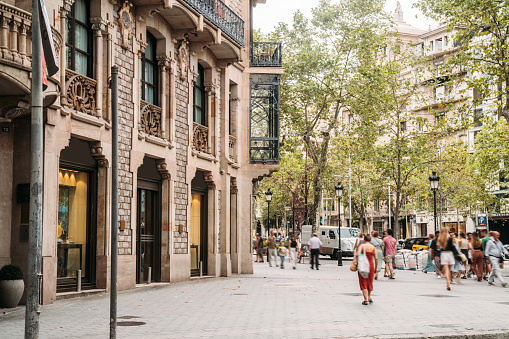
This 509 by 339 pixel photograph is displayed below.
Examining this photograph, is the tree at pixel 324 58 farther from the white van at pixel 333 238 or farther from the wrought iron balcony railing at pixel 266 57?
the wrought iron balcony railing at pixel 266 57

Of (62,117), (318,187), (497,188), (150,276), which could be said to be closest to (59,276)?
(62,117)

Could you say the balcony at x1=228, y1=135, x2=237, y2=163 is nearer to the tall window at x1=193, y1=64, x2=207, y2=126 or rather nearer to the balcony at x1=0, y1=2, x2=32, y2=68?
the tall window at x1=193, y1=64, x2=207, y2=126

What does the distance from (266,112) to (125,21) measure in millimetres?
12051

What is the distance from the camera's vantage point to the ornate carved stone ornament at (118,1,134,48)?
725 inches

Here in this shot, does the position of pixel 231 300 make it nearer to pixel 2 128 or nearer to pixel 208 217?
pixel 2 128

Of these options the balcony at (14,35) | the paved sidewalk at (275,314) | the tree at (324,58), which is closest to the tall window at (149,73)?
the paved sidewalk at (275,314)

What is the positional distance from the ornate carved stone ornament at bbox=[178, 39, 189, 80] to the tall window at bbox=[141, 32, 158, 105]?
130cm

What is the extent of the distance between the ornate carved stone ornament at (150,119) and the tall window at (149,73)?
1.22ft

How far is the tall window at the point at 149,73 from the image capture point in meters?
20.5

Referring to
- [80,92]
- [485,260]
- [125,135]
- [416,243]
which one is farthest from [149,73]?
[416,243]

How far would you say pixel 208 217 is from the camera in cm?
2544

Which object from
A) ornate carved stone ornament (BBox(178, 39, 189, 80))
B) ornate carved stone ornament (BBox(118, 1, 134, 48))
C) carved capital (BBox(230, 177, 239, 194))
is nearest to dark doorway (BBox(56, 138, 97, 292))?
ornate carved stone ornament (BBox(118, 1, 134, 48))

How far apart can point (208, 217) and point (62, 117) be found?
10998mm

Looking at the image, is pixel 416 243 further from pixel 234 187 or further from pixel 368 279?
pixel 368 279
